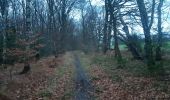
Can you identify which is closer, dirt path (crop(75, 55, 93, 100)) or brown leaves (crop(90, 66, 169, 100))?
brown leaves (crop(90, 66, 169, 100))

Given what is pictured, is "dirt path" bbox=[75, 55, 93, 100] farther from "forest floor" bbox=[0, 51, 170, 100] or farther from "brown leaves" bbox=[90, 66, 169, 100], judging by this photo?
"brown leaves" bbox=[90, 66, 169, 100]

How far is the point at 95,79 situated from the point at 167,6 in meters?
15.7

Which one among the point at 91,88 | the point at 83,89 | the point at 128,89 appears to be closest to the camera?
the point at 128,89

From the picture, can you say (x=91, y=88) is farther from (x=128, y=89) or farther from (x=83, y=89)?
(x=128, y=89)

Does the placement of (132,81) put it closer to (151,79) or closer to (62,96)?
(151,79)

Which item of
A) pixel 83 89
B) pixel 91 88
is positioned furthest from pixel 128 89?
pixel 83 89

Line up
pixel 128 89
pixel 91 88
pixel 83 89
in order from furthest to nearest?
pixel 91 88 → pixel 83 89 → pixel 128 89

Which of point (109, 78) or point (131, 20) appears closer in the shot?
point (109, 78)

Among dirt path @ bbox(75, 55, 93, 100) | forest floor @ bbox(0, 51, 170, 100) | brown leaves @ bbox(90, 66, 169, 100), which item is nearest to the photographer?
brown leaves @ bbox(90, 66, 169, 100)

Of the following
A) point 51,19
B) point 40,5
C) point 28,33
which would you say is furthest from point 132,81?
point 40,5

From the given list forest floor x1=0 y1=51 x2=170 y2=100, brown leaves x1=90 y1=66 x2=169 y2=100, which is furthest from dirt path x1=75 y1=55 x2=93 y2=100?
brown leaves x1=90 y1=66 x2=169 y2=100

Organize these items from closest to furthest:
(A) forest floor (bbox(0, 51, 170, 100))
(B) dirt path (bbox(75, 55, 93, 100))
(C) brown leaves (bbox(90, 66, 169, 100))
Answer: (C) brown leaves (bbox(90, 66, 169, 100)) < (A) forest floor (bbox(0, 51, 170, 100)) < (B) dirt path (bbox(75, 55, 93, 100))

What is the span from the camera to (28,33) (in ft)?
79.5

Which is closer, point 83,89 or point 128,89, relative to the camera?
point 128,89
